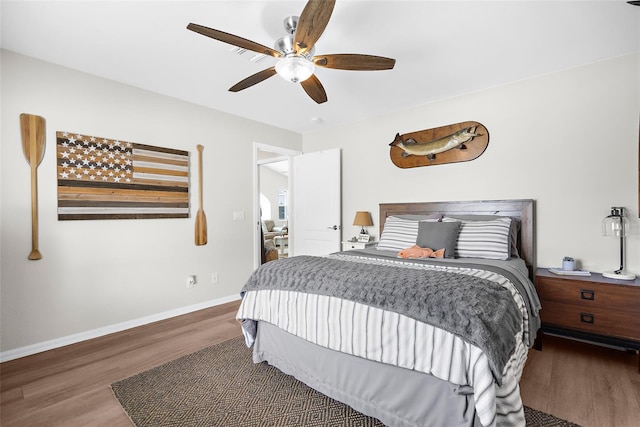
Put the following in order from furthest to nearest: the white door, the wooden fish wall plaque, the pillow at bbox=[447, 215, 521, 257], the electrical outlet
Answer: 1. the white door
2. the electrical outlet
3. the wooden fish wall plaque
4. the pillow at bbox=[447, 215, 521, 257]

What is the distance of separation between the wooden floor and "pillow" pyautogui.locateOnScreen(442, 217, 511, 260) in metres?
0.88

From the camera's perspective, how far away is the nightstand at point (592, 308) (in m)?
2.22

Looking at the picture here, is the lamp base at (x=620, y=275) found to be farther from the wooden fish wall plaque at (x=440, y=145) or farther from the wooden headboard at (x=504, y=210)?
the wooden fish wall plaque at (x=440, y=145)

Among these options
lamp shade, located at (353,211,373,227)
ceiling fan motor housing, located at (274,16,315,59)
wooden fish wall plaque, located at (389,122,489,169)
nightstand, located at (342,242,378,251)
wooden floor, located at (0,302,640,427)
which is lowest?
wooden floor, located at (0,302,640,427)

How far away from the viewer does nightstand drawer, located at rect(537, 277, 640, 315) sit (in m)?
2.23

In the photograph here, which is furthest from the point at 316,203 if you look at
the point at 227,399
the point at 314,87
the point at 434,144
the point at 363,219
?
the point at 227,399

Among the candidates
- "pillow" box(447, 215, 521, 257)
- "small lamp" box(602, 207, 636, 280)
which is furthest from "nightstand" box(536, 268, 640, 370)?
"pillow" box(447, 215, 521, 257)

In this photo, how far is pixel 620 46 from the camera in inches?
97.5

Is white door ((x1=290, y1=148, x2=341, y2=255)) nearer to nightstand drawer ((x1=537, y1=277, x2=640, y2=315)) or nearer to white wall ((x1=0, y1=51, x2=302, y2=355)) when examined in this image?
white wall ((x1=0, y1=51, x2=302, y2=355))

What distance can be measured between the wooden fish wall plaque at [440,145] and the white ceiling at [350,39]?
0.44 meters

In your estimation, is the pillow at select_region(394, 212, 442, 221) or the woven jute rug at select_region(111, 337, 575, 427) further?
the pillow at select_region(394, 212, 442, 221)

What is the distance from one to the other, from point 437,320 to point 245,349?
5.86 feet

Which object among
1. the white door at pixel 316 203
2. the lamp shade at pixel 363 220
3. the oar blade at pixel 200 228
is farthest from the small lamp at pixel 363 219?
the oar blade at pixel 200 228

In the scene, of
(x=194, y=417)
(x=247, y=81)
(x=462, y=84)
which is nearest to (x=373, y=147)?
(x=462, y=84)
